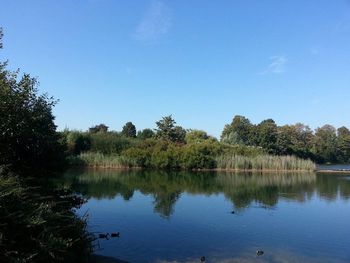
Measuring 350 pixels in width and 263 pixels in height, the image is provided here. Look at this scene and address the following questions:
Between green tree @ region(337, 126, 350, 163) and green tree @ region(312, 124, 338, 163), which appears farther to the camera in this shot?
green tree @ region(337, 126, 350, 163)

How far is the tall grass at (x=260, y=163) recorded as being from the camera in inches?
1893

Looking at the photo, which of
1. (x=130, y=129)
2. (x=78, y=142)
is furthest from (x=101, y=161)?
(x=130, y=129)

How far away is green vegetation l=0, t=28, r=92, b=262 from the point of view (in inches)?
269

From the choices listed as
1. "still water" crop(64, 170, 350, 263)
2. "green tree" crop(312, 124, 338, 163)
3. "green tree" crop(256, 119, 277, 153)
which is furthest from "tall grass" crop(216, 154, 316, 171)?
"green tree" crop(312, 124, 338, 163)

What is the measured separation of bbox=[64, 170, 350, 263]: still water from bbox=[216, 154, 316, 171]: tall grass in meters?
21.1

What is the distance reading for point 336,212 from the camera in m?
19.9

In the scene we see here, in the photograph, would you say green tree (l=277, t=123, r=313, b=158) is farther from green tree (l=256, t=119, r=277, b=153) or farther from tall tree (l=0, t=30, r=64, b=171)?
tall tree (l=0, t=30, r=64, b=171)

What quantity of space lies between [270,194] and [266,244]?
13.0 metres

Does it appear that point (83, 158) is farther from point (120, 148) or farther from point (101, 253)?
point (101, 253)

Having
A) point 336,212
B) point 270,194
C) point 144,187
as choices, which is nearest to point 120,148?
point 144,187

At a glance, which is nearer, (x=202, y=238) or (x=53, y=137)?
(x=53, y=137)

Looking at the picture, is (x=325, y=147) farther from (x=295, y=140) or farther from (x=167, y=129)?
(x=167, y=129)

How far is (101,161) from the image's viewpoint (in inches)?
1858

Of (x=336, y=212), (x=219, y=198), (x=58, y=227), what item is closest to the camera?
(x=58, y=227)
